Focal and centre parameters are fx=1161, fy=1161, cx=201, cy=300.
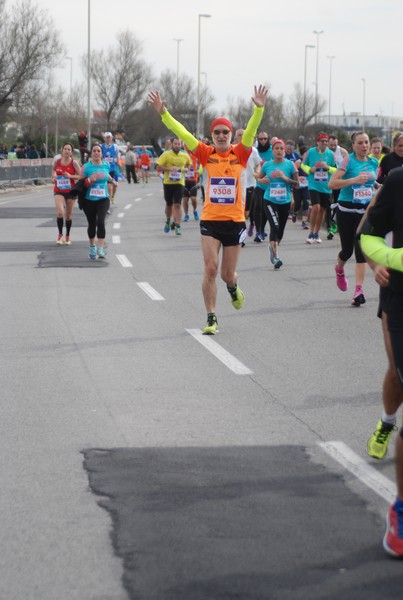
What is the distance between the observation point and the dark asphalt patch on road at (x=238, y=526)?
4.32 m

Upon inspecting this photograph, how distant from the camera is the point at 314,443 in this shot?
21.5 feet

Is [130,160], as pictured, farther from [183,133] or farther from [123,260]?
[183,133]

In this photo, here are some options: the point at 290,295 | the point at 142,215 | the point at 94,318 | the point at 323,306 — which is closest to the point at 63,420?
the point at 94,318

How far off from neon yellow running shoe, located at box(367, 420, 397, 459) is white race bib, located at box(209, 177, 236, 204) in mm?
5000

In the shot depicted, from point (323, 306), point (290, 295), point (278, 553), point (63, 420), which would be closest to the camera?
point (278, 553)

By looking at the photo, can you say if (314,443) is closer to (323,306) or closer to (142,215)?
(323,306)

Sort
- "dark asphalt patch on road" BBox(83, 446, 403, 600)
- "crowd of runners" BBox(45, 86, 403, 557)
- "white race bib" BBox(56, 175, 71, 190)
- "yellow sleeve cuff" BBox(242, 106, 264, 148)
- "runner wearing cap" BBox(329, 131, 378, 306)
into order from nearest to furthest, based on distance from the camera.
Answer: "dark asphalt patch on road" BBox(83, 446, 403, 600) → "crowd of runners" BBox(45, 86, 403, 557) → "yellow sleeve cuff" BBox(242, 106, 264, 148) → "runner wearing cap" BBox(329, 131, 378, 306) → "white race bib" BBox(56, 175, 71, 190)

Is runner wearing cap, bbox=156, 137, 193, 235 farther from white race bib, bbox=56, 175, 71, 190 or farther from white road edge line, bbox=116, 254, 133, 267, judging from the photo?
white road edge line, bbox=116, 254, 133, 267

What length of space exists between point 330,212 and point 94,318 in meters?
12.4

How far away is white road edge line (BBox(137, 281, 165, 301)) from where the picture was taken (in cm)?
1380

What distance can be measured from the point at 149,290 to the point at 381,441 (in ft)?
28.0

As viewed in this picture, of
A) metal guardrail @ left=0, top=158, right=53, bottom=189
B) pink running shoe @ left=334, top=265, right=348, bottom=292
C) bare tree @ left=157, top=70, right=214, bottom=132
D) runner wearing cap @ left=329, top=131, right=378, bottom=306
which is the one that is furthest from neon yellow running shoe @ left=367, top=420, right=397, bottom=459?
bare tree @ left=157, top=70, right=214, bottom=132

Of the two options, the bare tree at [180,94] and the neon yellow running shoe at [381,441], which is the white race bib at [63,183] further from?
the bare tree at [180,94]

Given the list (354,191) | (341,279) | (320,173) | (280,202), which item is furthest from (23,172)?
(354,191)
